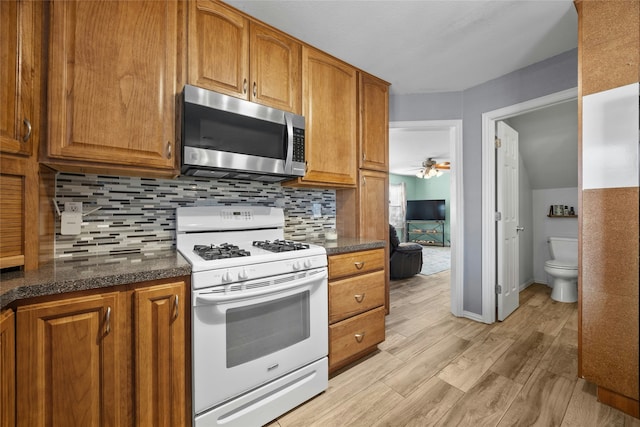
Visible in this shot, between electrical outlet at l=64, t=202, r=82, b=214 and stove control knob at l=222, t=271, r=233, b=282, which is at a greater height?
electrical outlet at l=64, t=202, r=82, b=214

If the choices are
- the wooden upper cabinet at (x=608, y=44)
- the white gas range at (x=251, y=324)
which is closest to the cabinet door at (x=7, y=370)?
the white gas range at (x=251, y=324)

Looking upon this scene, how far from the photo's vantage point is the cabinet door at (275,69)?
1676 millimetres

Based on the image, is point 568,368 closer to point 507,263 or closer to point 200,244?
point 507,263

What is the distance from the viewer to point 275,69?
1767 millimetres

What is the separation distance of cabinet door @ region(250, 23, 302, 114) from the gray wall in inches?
55.2

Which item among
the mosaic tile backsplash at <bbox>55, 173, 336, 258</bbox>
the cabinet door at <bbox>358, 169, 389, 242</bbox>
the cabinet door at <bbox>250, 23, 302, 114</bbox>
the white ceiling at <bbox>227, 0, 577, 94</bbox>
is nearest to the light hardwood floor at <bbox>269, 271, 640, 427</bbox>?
the cabinet door at <bbox>358, 169, 389, 242</bbox>

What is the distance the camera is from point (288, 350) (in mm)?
1428

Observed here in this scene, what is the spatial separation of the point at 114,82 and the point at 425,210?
27.3 feet

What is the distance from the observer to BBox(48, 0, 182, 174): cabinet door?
1.14 metres

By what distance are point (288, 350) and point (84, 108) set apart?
5.09 ft

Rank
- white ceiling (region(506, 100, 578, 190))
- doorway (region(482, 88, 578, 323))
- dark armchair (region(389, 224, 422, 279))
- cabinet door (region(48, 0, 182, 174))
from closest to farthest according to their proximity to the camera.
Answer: cabinet door (region(48, 0, 182, 174)) < doorway (region(482, 88, 578, 323)) < white ceiling (region(506, 100, 578, 190)) < dark armchair (region(389, 224, 422, 279))

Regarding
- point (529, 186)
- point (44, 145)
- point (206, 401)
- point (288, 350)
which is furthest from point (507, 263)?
point (44, 145)

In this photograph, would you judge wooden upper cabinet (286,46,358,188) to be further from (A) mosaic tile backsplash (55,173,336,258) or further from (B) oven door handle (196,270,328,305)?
(B) oven door handle (196,270,328,305)

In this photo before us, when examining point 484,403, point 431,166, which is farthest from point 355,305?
point 431,166
